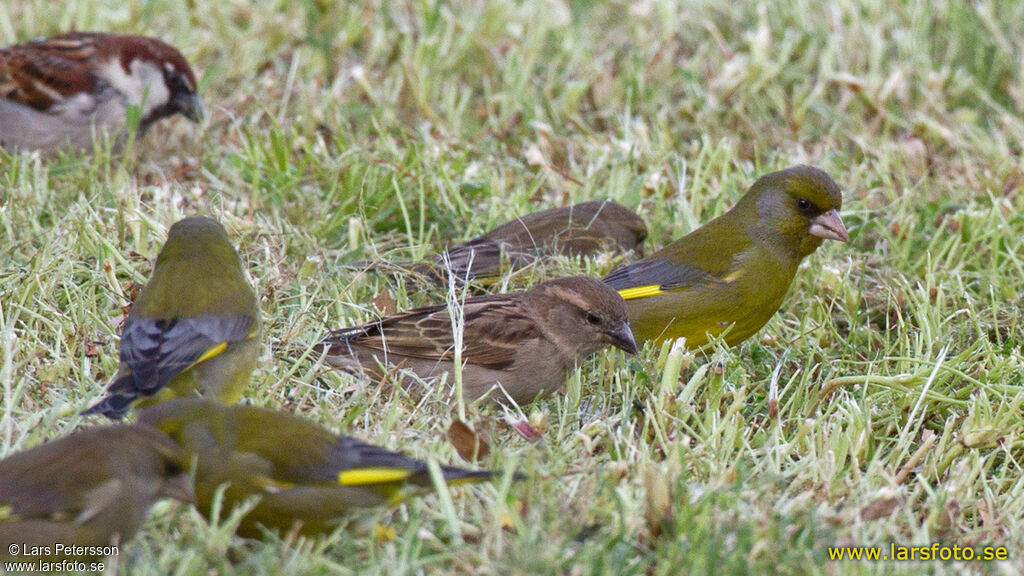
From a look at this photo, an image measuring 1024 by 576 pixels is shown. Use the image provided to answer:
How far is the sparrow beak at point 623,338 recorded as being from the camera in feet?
16.6

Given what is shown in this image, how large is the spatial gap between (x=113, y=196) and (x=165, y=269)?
4.96 feet

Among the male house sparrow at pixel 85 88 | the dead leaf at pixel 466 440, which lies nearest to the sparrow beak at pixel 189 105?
the male house sparrow at pixel 85 88

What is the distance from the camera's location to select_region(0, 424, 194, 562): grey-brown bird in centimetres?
A: 329

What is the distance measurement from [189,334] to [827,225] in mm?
2906

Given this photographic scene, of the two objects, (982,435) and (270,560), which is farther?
(982,435)

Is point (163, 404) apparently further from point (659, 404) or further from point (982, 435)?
point (982, 435)

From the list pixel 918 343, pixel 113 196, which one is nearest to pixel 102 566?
pixel 113 196

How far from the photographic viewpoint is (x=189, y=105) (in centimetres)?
713

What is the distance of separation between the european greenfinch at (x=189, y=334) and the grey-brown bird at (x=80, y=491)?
1.86 ft

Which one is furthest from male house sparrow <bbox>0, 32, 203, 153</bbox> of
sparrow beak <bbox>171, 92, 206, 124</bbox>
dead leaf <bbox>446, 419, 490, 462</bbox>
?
dead leaf <bbox>446, 419, 490, 462</bbox>

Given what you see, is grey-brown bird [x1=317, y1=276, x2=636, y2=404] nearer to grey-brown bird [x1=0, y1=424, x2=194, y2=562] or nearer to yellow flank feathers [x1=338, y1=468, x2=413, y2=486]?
yellow flank feathers [x1=338, y1=468, x2=413, y2=486]

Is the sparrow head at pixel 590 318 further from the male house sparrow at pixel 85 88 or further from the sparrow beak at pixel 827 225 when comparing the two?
Result: the male house sparrow at pixel 85 88

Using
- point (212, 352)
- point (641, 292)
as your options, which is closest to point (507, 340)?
point (641, 292)

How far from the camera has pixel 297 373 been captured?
4.87 meters
